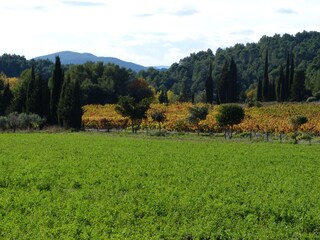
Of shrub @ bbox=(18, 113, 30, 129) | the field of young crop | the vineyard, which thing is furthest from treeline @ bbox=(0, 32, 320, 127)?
the field of young crop

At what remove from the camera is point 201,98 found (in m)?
110

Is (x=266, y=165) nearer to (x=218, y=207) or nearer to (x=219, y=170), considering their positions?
(x=219, y=170)

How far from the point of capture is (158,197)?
17547mm

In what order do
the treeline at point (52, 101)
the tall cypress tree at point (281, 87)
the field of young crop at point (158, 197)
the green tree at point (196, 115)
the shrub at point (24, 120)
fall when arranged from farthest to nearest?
the tall cypress tree at point (281, 87), the treeline at point (52, 101), the shrub at point (24, 120), the green tree at point (196, 115), the field of young crop at point (158, 197)

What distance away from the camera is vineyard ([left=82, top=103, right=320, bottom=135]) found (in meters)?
53.5

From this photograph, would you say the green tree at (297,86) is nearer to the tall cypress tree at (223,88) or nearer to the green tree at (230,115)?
the tall cypress tree at (223,88)

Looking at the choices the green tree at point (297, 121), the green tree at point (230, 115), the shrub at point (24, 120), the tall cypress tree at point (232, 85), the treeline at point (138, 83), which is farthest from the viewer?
the tall cypress tree at point (232, 85)

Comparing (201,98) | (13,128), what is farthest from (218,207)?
(201,98)

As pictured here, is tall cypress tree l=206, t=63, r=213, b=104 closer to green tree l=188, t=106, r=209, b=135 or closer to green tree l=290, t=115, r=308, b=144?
green tree l=188, t=106, r=209, b=135

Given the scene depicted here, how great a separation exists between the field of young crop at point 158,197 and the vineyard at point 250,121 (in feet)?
77.3

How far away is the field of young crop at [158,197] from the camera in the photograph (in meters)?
13.7

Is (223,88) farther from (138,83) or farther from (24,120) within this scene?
(24,120)

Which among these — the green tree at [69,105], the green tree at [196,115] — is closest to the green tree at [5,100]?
the green tree at [69,105]

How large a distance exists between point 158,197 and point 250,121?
1674 inches
